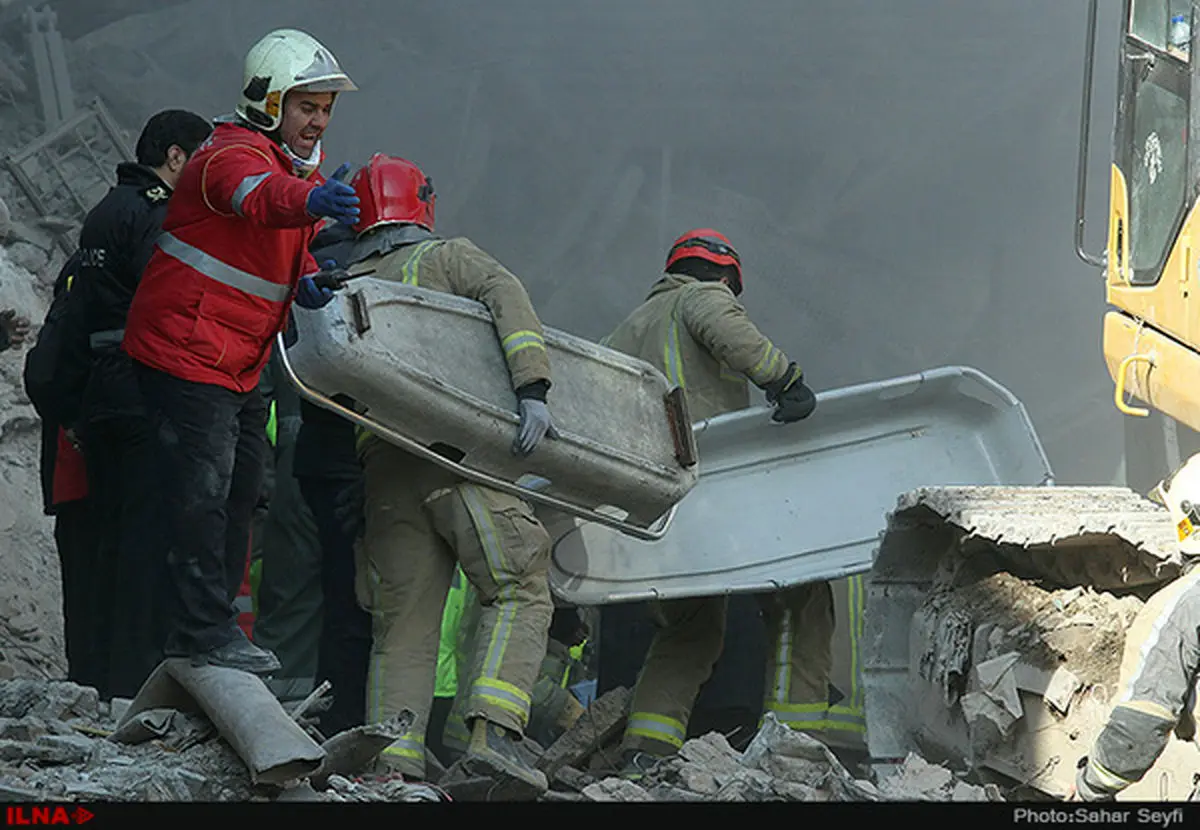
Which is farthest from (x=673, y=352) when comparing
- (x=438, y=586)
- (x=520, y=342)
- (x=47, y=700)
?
(x=47, y=700)

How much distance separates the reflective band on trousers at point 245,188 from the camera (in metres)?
3.89

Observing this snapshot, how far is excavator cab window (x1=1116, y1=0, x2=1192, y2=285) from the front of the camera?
5.11 metres

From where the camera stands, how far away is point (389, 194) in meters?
5.05

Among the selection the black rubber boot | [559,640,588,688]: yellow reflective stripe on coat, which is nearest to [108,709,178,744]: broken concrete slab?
the black rubber boot

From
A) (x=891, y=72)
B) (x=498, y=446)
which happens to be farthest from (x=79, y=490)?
(x=891, y=72)

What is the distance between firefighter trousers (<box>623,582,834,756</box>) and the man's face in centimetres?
199

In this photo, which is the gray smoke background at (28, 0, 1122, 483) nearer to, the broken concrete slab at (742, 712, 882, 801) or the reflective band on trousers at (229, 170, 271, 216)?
the broken concrete slab at (742, 712, 882, 801)

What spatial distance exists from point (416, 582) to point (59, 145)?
3795 millimetres

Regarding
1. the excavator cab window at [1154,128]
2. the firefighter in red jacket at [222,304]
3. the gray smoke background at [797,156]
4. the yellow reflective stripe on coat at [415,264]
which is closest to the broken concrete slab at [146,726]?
the firefighter in red jacket at [222,304]

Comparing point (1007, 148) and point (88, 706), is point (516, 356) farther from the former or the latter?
point (1007, 148)

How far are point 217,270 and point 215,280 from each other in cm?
2

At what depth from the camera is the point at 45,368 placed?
5.00 meters

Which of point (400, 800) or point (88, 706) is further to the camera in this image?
point (88, 706)

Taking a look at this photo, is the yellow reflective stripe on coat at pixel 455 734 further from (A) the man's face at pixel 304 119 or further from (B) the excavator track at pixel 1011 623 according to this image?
(A) the man's face at pixel 304 119
